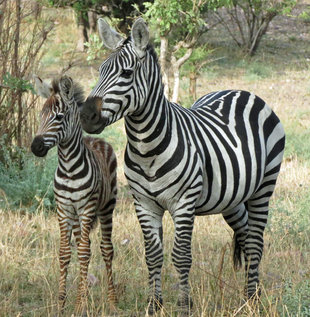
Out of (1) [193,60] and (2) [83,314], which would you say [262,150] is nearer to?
(2) [83,314]

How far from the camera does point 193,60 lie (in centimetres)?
1490

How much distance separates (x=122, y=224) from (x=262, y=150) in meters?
2.31

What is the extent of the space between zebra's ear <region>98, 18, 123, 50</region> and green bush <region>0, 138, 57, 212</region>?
2.89m

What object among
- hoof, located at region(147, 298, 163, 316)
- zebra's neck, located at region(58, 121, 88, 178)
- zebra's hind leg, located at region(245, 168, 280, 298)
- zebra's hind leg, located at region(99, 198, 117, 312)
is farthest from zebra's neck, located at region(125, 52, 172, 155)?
zebra's hind leg, located at region(245, 168, 280, 298)

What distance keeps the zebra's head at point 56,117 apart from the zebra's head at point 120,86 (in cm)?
42

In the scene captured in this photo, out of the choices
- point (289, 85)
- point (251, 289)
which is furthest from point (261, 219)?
point (289, 85)

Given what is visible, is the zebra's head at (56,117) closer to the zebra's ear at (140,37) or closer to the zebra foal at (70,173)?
the zebra foal at (70,173)

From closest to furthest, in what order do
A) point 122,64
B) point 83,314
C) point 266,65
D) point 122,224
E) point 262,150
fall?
1. point 122,64
2. point 83,314
3. point 262,150
4. point 122,224
5. point 266,65

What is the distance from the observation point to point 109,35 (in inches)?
177

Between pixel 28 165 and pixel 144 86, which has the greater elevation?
pixel 144 86

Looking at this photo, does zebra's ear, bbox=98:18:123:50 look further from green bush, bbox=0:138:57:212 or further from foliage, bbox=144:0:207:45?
foliage, bbox=144:0:207:45

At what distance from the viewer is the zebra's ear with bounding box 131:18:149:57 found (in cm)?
420

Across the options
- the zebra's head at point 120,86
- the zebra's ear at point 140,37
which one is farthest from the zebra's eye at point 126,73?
the zebra's ear at point 140,37

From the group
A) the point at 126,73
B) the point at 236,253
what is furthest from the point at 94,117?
the point at 236,253
